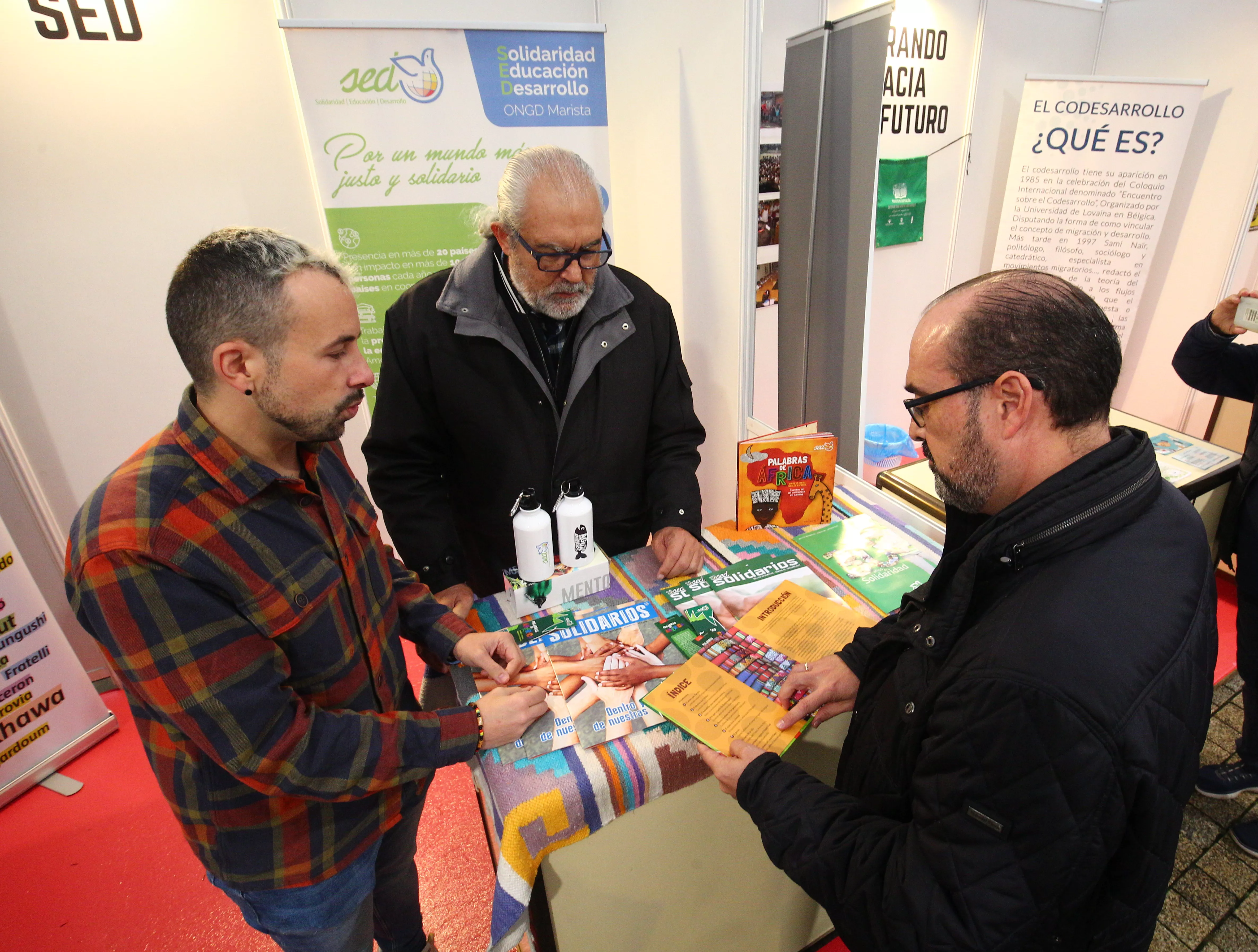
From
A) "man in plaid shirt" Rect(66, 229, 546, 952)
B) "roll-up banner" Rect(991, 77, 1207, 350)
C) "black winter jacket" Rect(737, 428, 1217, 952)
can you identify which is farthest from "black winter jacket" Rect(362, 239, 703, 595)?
"roll-up banner" Rect(991, 77, 1207, 350)

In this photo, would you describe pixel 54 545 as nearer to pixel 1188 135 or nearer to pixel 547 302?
pixel 547 302

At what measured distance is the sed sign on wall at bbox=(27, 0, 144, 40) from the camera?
2.29 metres

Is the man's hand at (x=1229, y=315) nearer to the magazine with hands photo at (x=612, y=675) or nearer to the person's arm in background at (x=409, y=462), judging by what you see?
the magazine with hands photo at (x=612, y=675)

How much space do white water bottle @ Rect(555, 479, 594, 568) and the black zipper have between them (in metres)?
0.87

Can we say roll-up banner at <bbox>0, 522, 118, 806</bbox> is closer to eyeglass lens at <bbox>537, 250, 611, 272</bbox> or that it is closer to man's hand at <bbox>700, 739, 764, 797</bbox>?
eyeglass lens at <bbox>537, 250, 611, 272</bbox>

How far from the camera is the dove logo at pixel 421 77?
265 centimetres

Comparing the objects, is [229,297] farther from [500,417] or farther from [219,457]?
[500,417]

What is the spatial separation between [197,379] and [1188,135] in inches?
193

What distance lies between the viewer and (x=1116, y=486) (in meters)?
0.87

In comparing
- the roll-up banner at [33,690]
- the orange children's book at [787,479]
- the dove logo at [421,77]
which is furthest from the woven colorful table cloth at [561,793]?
the dove logo at [421,77]

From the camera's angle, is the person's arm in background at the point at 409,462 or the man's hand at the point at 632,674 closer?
the man's hand at the point at 632,674

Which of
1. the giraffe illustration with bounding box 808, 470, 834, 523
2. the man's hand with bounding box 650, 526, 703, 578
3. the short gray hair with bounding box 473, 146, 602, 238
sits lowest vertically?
the man's hand with bounding box 650, 526, 703, 578

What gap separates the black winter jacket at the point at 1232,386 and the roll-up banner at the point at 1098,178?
4.26 feet

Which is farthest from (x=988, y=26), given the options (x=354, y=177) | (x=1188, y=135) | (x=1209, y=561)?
(x=1209, y=561)
